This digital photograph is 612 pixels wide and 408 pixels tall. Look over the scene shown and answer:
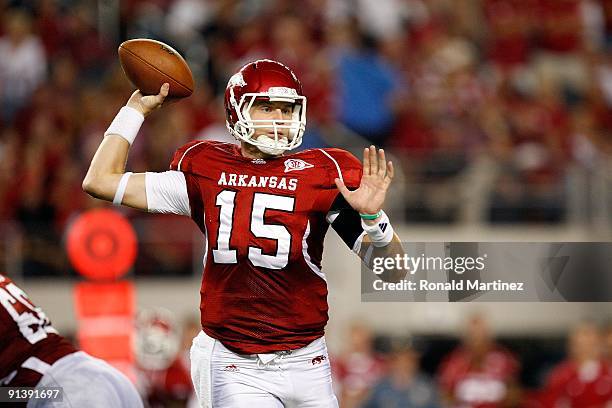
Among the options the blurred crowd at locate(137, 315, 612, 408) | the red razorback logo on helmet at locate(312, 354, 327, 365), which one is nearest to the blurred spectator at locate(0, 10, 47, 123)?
the blurred crowd at locate(137, 315, 612, 408)

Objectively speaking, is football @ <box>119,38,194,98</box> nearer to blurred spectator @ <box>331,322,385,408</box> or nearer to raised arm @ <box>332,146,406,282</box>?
raised arm @ <box>332,146,406,282</box>

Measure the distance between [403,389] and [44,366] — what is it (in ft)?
17.2

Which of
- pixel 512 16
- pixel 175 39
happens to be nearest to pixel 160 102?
pixel 175 39

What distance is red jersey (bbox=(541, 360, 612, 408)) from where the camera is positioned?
30.5 feet

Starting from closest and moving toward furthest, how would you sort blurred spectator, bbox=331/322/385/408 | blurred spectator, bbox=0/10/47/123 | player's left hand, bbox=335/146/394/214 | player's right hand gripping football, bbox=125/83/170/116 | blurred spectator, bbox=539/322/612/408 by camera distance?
player's left hand, bbox=335/146/394/214
player's right hand gripping football, bbox=125/83/170/116
blurred spectator, bbox=539/322/612/408
blurred spectator, bbox=331/322/385/408
blurred spectator, bbox=0/10/47/123

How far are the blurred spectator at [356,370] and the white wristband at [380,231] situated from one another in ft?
17.1

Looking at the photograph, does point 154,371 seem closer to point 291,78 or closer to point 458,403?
point 458,403

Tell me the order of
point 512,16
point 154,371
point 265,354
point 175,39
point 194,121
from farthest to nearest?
point 512,16 < point 175,39 < point 194,121 < point 154,371 < point 265,354

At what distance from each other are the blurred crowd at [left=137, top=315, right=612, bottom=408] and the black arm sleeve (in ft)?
15.4

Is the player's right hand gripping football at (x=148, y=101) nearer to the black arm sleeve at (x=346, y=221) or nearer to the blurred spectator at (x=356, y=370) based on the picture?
the black arm sleeve at (x=346, y=221)

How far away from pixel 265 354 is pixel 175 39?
7.48 metres

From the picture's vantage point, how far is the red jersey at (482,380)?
999 cm

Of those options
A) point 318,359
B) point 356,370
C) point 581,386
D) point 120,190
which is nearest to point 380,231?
point 318,359

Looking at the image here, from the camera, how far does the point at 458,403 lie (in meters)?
10.0
